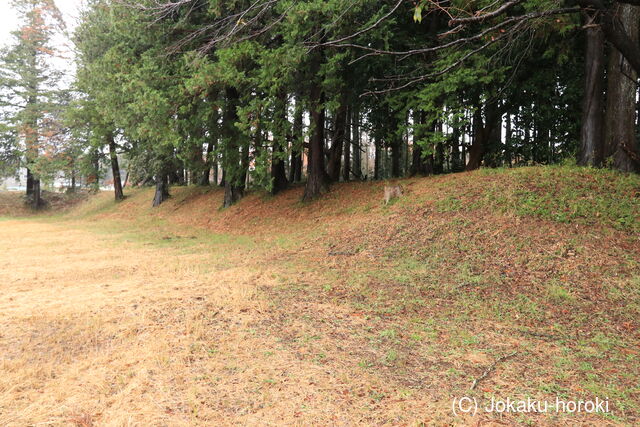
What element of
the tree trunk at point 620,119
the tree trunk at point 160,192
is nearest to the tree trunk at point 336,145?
the tree trunk at point 620,119

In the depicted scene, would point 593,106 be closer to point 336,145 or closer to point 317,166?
point 317,166

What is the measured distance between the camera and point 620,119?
8391 millimetres

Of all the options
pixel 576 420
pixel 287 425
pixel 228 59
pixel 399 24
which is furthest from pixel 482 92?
pixel 287 425

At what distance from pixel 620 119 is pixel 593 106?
0.64 metres

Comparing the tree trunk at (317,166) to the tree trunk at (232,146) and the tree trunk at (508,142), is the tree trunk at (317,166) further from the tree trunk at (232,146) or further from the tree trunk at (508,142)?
the tree trunk at (508,142)

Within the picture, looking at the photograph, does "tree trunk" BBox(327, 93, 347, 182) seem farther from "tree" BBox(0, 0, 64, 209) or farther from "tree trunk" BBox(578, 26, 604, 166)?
"tree" BBox(0, 0, 64, 209)

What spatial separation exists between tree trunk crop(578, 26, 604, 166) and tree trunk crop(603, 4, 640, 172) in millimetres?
169

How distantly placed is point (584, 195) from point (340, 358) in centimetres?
646

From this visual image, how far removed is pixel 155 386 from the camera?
283 cm

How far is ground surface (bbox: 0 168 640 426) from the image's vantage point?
8.75 feet

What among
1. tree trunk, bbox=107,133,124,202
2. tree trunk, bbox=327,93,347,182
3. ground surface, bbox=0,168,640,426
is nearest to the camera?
ground surface, bbox=0,168,640,426

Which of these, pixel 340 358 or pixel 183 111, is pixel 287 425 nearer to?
pixel 340 358

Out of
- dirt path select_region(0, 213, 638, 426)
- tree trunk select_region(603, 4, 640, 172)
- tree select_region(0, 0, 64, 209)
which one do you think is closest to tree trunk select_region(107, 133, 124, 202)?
tree select_region(0, 0, 64, 209)

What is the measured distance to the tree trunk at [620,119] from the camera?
322 inches
